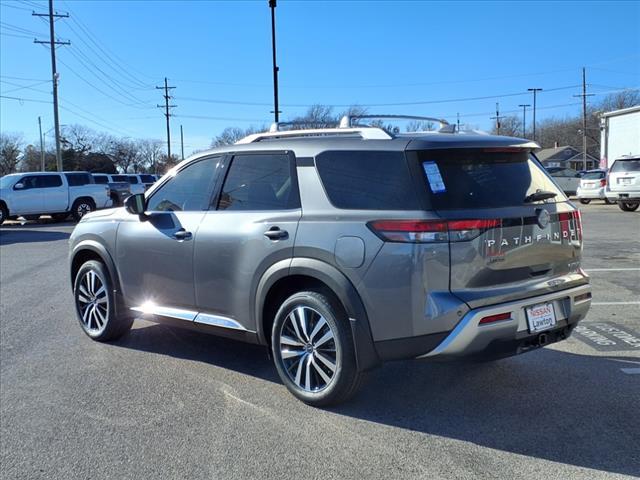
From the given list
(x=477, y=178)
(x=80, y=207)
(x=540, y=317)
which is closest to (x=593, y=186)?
(x=80, y=207)

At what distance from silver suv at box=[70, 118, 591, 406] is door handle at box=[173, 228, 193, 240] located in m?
0.01

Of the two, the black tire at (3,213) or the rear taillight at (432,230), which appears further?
the black tire at (3,213)

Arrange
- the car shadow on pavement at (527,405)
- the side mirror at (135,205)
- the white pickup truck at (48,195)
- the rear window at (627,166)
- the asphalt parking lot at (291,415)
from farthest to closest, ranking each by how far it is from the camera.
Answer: the white pickup truck at (48,195), the rear window at (627,166), the side mirror at (135,205), the car shadow on pavement at (527,405), the asphalt parking lot at (291,415)

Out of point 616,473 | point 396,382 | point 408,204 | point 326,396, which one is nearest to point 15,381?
point 326,396

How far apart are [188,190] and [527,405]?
3.22 metres

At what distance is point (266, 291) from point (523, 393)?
205 centimetres

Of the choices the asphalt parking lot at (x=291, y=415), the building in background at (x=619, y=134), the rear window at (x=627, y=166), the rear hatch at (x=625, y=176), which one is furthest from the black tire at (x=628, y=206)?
the asphalt parking lot at (x=291, y=415)

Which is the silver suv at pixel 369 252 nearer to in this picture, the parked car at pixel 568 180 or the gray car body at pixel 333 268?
the gray car body at pixel 333 268

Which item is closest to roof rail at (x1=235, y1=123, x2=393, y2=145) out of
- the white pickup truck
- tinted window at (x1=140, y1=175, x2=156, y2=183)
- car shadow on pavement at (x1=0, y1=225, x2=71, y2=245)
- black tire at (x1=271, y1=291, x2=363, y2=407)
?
black tire at (x1=271, y1=291, x2=363, y2=407)

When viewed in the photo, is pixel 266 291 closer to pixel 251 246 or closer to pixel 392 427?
pixel 251 246

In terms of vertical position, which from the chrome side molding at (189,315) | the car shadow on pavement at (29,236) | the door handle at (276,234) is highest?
the door handle at (276,234)

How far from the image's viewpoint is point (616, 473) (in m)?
3.12

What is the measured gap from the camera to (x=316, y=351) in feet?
13.2

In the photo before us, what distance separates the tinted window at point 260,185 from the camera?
168 inches
